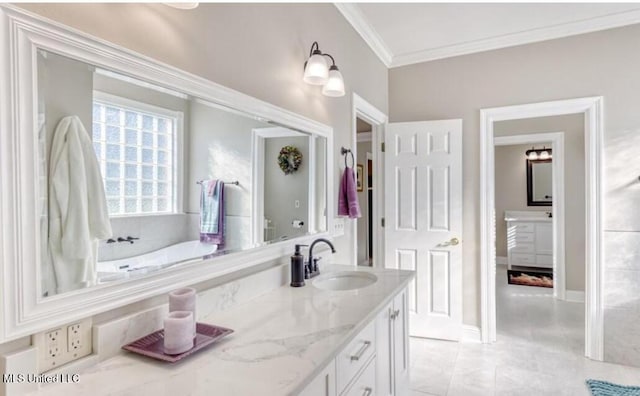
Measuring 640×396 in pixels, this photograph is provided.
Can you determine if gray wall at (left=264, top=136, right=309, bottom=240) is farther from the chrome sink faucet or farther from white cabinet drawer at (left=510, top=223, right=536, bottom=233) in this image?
white cabinet drawer at (left=510, top=223, right=536, bottom=233)

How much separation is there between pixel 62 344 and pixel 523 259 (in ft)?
21.0

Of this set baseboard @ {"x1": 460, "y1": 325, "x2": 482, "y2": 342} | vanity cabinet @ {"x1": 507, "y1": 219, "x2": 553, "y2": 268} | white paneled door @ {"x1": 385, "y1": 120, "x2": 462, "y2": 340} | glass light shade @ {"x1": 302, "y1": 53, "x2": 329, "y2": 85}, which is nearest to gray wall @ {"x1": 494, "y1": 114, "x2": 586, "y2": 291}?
vanity cabinet @ {"x1": 507, "y1": 219, "x2": 553, "y2": 268}

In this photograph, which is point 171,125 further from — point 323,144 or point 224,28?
point 323,144

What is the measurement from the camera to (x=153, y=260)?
3.79 ft

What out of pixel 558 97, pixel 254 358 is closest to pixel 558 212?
pixel 558 97

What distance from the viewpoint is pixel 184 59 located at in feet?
4.11

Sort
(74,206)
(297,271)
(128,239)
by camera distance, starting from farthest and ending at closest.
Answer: (297,271), (128,239), (74,206)

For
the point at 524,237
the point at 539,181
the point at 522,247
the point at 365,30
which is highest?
the point at 365,30

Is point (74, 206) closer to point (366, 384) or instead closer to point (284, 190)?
point (284, 190)

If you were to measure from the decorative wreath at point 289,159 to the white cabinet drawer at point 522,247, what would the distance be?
5179mm

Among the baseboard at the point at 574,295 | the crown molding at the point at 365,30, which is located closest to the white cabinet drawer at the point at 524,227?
the baseboard at the point at 574,295

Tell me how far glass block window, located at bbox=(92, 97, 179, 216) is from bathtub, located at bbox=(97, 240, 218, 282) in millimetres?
139

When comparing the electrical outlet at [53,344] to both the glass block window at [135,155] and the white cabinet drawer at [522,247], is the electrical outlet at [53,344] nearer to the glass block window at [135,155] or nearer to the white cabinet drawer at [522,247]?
the glass block window at [135,155]

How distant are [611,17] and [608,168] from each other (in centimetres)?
Answer: 116
